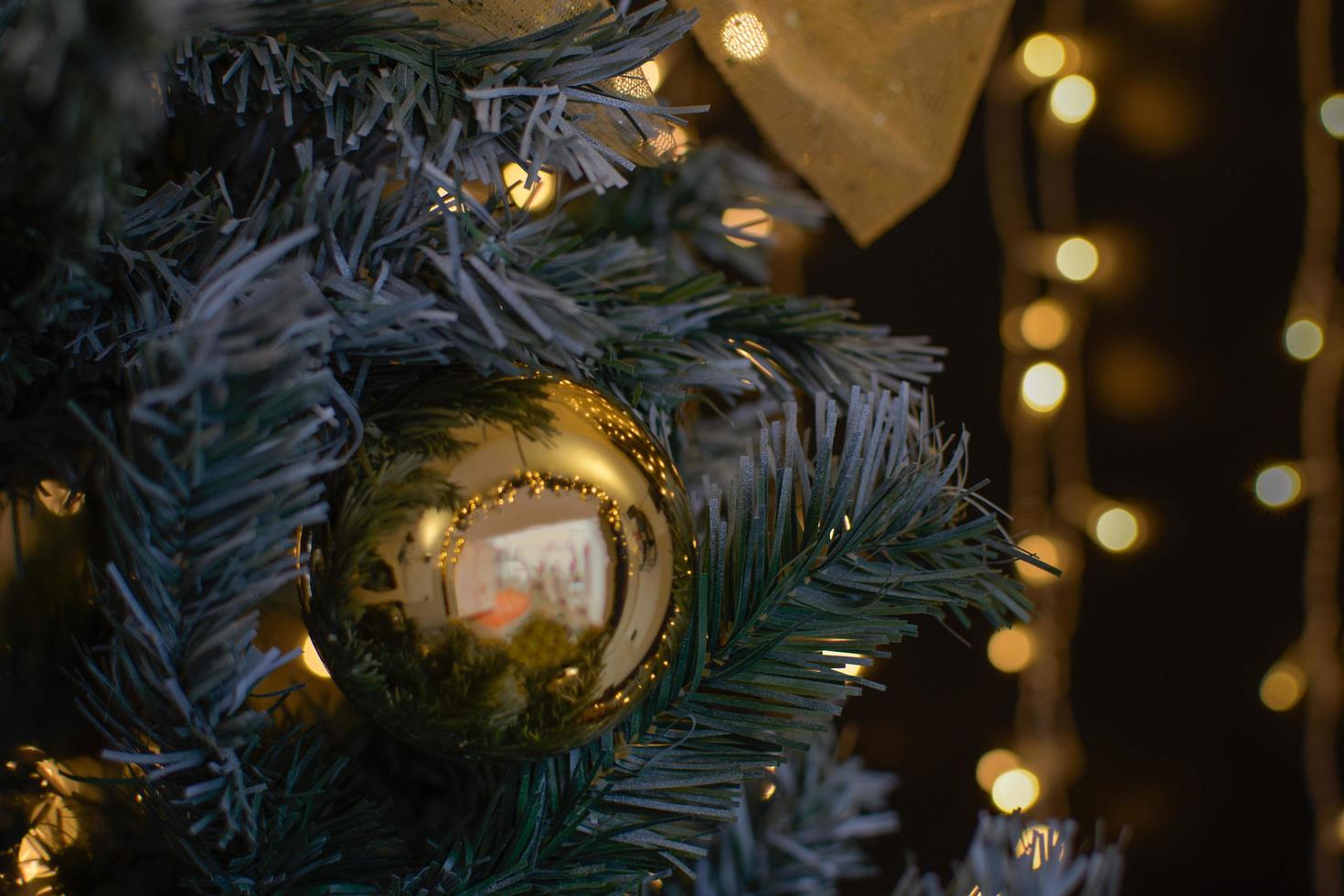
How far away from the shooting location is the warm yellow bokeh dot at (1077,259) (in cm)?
89

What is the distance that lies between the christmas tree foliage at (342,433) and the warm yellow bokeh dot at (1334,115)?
0.77 metres

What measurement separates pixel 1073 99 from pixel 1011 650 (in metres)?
0.55

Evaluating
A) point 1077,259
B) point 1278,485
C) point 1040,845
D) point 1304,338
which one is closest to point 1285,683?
point 1278,485

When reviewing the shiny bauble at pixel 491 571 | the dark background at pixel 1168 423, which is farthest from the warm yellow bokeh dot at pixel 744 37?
the dark background at pixel 1168 423

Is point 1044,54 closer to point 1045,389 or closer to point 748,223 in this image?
point 1045,389

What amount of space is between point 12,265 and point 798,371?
0.25 metres

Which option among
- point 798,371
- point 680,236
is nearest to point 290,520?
point 798,371

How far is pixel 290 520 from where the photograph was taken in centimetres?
18

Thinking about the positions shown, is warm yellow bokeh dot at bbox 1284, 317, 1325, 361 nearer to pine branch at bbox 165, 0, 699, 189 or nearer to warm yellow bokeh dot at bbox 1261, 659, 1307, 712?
warm yellow bokeh dot at bbox 1261, 659, 1307, 712

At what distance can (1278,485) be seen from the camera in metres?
0.87

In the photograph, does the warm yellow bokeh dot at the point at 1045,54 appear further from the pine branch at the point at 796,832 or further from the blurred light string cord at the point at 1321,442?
the pine branch at the point at 796,832

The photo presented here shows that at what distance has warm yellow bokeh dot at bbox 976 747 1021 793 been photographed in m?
0.93

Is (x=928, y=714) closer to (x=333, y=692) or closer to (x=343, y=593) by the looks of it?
(x=333, y=692)

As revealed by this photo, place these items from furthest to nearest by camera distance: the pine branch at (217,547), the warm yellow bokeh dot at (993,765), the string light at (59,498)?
the warm yellow bokeh dot at (993,765)
the string light at (59,498)
the pine branch at (217,547)
